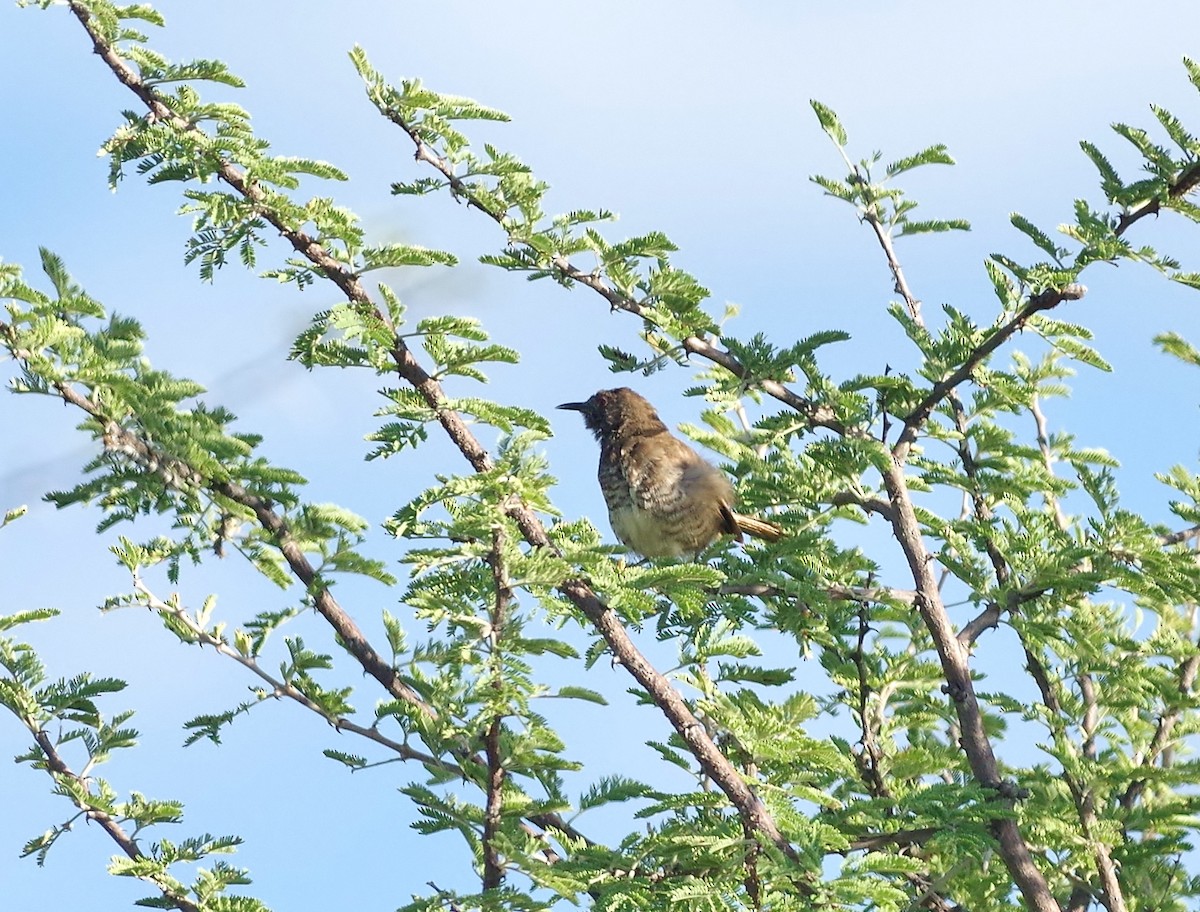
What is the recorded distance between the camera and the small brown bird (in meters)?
7.69

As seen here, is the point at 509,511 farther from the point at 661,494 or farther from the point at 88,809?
the point at 661,494

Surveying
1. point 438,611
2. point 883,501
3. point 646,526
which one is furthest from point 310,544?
point 646,526

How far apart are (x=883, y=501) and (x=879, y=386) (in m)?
0.42

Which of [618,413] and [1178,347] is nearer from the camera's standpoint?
[1178,347]

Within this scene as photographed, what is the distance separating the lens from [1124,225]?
472 cm

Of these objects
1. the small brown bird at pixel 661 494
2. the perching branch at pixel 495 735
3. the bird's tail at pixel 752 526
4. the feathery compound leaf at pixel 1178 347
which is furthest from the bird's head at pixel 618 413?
the perching branch at pixel 495 735

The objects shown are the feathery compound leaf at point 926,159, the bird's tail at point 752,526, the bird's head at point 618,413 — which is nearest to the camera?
the feathery compound leaf at point 926,159

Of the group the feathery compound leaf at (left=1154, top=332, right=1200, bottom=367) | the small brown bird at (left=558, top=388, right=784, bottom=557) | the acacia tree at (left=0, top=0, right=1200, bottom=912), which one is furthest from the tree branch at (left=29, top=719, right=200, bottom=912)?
the feathery compound leaf at (left=1154, top=332, right=1200, bottom=367)

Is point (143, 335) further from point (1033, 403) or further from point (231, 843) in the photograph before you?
point (1033, 403)

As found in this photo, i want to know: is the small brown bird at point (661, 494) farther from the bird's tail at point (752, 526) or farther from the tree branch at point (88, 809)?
the tree branch at point (88, 809)

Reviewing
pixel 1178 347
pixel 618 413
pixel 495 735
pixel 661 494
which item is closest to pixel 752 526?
pixel 661 494

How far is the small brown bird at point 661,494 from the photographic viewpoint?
25.2 feet

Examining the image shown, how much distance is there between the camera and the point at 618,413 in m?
8.40

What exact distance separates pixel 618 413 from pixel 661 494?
0.80m
